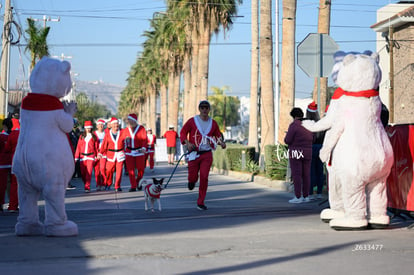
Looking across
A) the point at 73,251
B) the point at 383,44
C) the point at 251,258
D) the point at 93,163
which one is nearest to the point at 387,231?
the point at 251,258

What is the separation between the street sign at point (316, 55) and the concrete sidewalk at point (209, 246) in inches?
140

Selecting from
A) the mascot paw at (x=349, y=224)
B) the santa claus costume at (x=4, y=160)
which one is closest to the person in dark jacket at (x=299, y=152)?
the mascot paw at (x=349, y=224)

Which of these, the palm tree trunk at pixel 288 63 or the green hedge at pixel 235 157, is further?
the green hedge at pixel 235 157

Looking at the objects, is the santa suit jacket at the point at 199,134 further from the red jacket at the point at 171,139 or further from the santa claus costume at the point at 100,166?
the red jacket at the point at 171,139

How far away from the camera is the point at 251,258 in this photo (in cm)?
655

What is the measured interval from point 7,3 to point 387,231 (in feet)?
79.4

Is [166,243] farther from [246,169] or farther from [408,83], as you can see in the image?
[408,83]

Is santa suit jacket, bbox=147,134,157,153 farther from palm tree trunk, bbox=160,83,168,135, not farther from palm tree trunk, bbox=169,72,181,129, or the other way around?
palm tree trunk, bbox=160,83,168,135

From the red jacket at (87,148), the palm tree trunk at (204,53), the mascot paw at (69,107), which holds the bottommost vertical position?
the red jacket at (87,148)

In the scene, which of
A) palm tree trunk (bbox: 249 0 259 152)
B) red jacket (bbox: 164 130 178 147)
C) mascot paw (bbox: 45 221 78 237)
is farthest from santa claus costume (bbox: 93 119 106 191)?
red jacket (bbox: 164 130 178 147)

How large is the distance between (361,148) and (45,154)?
3810mm

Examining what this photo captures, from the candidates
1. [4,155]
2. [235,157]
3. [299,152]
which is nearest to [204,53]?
[235,157]

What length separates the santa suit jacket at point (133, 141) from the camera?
55.8 feet

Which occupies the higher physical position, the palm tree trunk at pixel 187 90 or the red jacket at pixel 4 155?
the palm tree trunk at pixel 187 90
